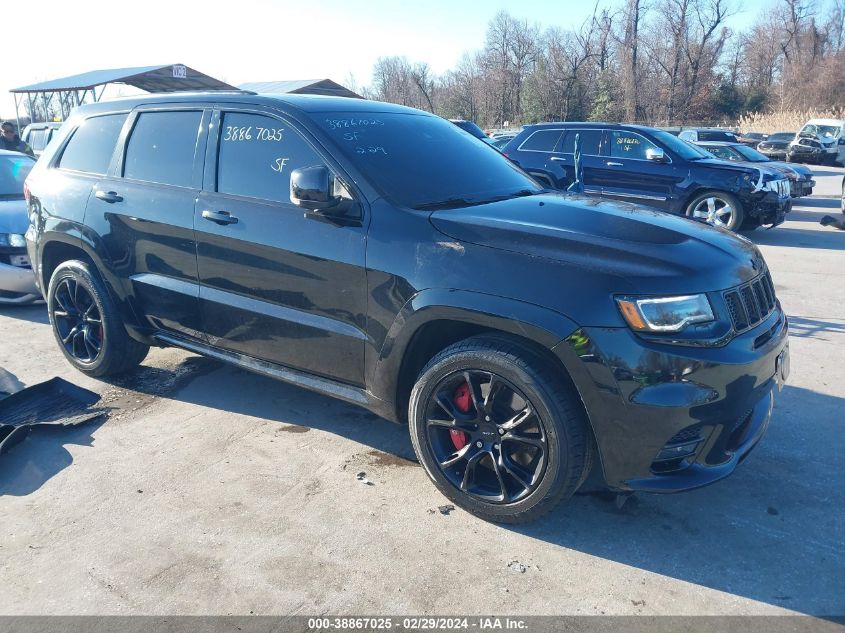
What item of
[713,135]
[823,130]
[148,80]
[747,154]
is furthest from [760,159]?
[148,80]

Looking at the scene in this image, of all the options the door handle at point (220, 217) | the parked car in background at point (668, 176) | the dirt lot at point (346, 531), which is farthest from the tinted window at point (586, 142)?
the door handle at point (220, 217)

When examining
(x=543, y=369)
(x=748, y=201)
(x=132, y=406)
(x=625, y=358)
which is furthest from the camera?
(x=748, y=201)

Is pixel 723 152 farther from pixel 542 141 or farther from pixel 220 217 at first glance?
pixel 220 217

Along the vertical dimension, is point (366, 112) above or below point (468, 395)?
above

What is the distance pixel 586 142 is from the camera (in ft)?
35.7

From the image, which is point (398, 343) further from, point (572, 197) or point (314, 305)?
point (572, 197)

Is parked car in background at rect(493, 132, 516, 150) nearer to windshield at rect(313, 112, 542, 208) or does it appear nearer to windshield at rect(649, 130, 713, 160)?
windshield at rect(649, 130, 713, 160)

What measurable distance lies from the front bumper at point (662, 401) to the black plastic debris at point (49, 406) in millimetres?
3198

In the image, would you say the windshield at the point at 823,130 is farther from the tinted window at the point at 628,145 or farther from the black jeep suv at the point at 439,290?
the black jeep suv at the point at 439,290

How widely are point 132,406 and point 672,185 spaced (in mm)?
8703

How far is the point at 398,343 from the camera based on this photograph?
10.3 feet

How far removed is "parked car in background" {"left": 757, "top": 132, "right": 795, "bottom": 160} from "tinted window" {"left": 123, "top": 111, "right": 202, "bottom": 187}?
30.2m

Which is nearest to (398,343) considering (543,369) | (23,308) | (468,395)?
(468,395)

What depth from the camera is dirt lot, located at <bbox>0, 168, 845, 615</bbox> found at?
2605 millimetres
